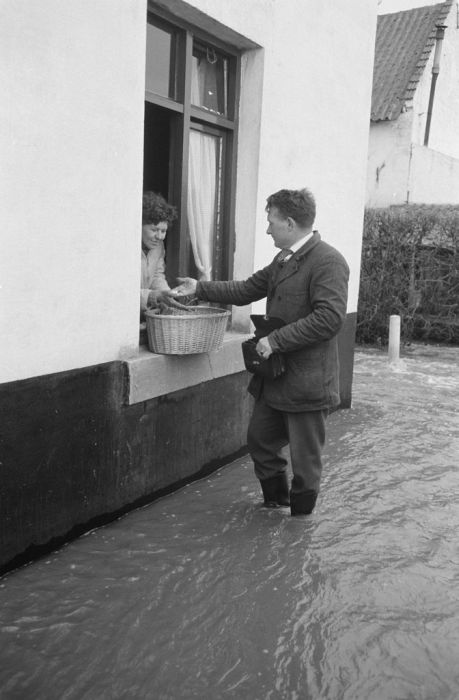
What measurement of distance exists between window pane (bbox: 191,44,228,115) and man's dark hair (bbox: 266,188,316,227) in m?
1.52

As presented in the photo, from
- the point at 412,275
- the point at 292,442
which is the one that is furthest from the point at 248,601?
the point at 412,275

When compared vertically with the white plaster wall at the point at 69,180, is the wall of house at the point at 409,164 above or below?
above

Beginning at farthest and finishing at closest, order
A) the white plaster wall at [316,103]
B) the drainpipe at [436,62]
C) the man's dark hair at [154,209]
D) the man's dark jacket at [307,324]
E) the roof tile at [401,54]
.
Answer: the drainpipe at [436,62] → the roof tile at [401,54] → the white plaster wall at [316,103] → the man's dark hair at [154,209] → the man's dark jacket at [307,324]

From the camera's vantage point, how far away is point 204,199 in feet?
18.0

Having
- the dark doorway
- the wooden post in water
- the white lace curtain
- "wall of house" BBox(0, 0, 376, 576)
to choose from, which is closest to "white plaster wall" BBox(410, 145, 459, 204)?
the wooden post in water

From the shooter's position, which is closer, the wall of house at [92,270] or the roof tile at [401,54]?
the wall of house at [92,270]

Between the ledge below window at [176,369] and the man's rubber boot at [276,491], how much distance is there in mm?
897

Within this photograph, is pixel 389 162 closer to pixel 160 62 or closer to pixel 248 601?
pixel 160 62

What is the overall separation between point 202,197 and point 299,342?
1936 millimetres

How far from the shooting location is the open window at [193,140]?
195 inches

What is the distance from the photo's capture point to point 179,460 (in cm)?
506

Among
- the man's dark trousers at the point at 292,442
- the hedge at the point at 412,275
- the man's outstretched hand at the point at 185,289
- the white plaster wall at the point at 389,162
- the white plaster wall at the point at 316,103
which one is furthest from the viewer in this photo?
the white plaster wall at the point at 389,162

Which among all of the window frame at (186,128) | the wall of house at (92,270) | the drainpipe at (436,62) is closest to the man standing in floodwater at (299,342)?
the wall of house at (92,270)

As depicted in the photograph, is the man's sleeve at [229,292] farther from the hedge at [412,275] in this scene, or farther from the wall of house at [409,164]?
the wall of house at [409,164]
